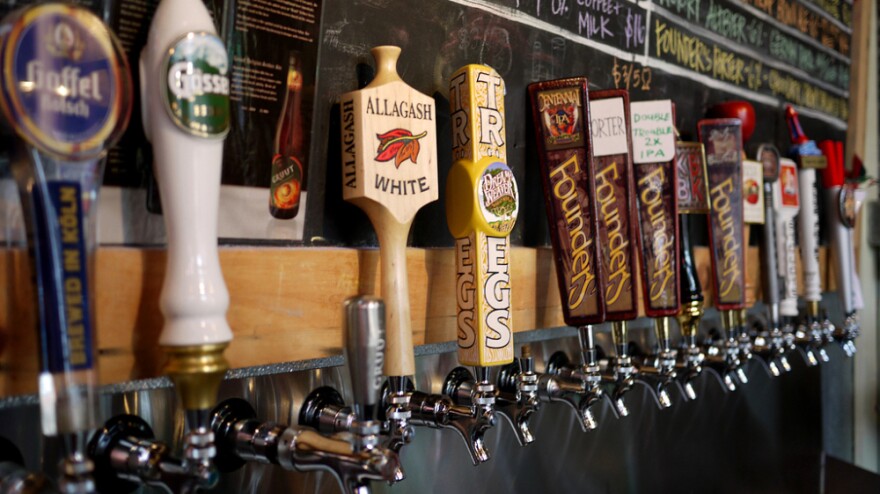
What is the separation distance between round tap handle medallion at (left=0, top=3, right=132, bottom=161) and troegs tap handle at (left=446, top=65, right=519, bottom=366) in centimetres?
47

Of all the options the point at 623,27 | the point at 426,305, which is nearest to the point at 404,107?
the point at 426,305

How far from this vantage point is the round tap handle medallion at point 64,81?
60cm

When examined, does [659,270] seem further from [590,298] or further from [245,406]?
[245,406]

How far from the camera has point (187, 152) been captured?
0.70 m

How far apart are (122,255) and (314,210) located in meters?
0.27

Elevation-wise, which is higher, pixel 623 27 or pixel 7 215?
pixel 623 27

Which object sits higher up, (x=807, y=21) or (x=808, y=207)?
(x=807, y=21)

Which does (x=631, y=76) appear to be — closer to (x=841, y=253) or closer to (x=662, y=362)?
(x=662, y=362)

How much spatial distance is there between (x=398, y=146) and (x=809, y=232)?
4.70ft

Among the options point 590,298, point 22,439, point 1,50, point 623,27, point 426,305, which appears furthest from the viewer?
point 623,27

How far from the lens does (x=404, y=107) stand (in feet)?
3.14

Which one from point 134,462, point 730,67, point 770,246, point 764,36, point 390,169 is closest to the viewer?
point 134,462

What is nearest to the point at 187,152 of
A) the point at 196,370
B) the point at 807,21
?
the point at 196,370

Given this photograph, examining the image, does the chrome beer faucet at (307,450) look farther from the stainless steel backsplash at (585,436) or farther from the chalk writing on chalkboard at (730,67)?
the chalk writing on chalkboard at (730,67)
